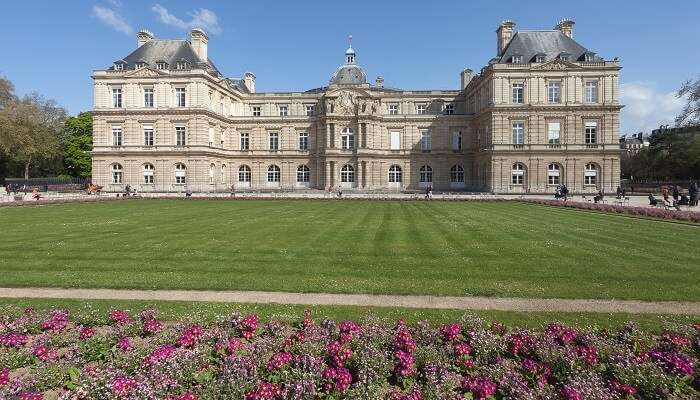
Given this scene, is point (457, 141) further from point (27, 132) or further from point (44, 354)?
point (27, 132)

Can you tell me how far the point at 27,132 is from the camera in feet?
188

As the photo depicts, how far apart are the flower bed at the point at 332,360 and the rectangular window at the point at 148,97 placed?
181ft

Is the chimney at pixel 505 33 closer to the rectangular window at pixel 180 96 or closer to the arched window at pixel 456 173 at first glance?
the arched window at pixel 456 173

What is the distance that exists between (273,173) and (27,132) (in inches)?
1428

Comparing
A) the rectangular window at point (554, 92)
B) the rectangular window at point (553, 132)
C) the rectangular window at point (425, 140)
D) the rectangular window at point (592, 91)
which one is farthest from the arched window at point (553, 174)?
the rectangular window at point (425, 140)

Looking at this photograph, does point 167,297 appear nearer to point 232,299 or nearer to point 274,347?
point 232,299

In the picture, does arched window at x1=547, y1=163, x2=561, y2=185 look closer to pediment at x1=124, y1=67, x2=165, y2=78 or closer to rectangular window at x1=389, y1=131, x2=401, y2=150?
rectangular window at x1=389, y1=131, x2=401, y2=150

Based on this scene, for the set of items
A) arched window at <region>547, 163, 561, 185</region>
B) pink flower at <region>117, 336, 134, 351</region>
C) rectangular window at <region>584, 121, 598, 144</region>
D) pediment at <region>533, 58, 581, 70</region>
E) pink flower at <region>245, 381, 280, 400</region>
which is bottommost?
pink flower at <region>245, 381, 280, 400</region>

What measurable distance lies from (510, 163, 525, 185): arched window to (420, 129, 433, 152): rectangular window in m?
14.1

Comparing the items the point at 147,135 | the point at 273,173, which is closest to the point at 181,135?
the point at 147,135

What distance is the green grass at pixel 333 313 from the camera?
7.55m

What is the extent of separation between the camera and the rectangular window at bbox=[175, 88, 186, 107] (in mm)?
54281

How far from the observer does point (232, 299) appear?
29.1 feet

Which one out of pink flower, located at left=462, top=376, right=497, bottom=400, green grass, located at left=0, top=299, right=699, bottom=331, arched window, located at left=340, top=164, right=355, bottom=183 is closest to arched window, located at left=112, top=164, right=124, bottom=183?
arched window, located at left=340, top=164, right=355, bottom=183
